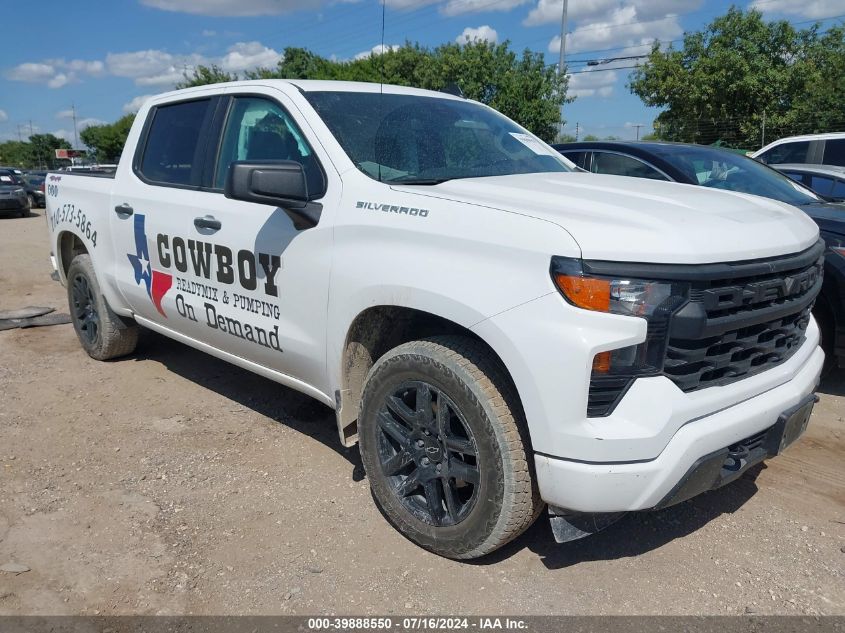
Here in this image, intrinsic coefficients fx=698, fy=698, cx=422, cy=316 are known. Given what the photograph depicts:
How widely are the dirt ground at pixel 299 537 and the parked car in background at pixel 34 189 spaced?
25116mm

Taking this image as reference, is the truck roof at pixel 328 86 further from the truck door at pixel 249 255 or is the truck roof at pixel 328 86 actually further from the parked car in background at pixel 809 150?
the parked car in background at pixel 809 150

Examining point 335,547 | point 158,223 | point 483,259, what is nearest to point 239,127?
point 158,223

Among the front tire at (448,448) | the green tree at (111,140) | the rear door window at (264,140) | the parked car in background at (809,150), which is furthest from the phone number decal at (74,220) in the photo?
the green tree at (111,140)

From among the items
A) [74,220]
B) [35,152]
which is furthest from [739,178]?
[35,152]

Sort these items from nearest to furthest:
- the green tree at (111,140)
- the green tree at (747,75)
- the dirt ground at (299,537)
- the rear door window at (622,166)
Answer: the dirt ground at (299,537)
the rear door window at (622,166)
the green tree at (747,75)
the green tree at (111,140)

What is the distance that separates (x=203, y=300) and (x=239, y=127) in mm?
974

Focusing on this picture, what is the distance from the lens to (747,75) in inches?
1191

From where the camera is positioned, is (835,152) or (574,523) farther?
(835,152)

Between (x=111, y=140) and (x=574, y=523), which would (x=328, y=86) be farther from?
(x=111, y=140)

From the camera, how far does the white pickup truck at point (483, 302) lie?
2293 millimetres

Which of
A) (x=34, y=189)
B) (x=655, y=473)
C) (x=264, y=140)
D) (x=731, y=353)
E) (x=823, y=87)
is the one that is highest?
(x=823, y=87)

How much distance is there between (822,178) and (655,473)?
615cm

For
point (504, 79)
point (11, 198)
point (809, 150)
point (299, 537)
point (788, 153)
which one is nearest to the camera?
point (299, 537)

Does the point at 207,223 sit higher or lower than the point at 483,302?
higher
